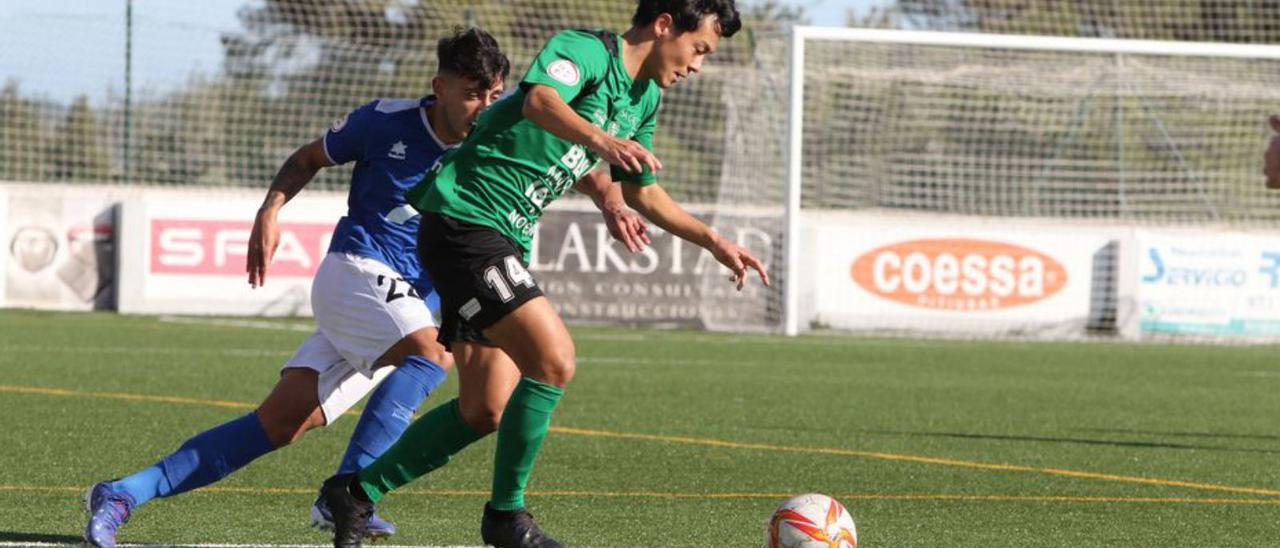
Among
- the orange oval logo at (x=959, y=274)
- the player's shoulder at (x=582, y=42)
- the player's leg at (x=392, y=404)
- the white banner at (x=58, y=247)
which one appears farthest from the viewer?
the orange oval logo at (x=959, y=274)

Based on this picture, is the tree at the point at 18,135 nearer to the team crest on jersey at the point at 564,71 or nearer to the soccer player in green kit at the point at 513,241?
the soccer player in green kit at the point at 513,241

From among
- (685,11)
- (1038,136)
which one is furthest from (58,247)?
(685,11)

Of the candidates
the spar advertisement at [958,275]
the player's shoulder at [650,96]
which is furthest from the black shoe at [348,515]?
the spar advertisement at [958,275]

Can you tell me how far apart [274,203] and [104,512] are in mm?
1208

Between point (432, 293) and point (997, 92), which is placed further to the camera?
point (997, 92)

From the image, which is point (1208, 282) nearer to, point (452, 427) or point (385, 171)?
point (385, 171)

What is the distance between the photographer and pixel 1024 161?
25.3 m

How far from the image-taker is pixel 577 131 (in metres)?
5.56

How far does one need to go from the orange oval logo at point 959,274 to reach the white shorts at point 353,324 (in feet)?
51.9

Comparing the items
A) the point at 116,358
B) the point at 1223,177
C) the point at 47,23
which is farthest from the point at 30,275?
the point at 1223,177

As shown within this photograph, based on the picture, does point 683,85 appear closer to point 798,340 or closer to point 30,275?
point 798,340

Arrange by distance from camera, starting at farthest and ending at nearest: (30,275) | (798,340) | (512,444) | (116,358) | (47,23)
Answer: (47,23) < (30,275) < (798,340) < (116,358) < (512,444)

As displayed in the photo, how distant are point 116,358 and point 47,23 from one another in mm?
10484

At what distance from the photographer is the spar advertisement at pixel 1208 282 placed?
22719mm
